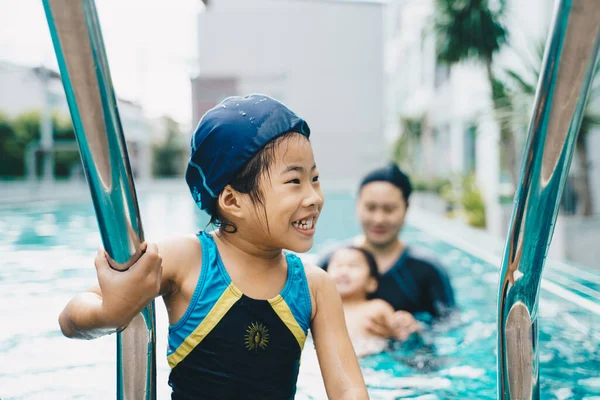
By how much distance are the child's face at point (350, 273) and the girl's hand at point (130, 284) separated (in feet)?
9.06

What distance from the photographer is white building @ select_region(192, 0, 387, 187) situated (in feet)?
111

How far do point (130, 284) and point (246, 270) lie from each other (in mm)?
622

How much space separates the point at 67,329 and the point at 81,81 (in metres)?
0.64

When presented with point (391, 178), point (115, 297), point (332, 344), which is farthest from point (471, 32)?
point (115, 297)

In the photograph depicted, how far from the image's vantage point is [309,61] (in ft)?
112

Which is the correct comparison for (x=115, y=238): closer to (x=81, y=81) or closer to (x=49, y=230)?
(x=81, y=81)

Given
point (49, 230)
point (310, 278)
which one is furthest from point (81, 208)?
point (310, 278)

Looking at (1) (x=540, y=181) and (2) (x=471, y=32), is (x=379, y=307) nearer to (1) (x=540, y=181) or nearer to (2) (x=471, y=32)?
(1) (x=540, y=181)

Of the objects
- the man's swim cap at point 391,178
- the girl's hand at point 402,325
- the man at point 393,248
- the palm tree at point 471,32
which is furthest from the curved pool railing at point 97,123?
the palm tree at point 471,32

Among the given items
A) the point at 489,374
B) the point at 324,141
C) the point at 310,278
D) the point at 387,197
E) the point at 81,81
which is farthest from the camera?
the point at 324,141

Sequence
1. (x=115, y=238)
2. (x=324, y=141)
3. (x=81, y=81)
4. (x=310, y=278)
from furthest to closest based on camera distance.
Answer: (x=324, y=141), (x=310, y=278), (x=115, y=238), (x=81, y=81)

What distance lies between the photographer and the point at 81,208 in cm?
1585

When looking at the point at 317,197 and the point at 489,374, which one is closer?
the point at 317,197

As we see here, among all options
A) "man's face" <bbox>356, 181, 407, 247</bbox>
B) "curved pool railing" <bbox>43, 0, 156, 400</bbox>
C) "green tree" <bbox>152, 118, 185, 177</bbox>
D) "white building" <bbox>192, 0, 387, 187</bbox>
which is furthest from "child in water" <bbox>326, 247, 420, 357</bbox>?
"white building" <bbox>192, 0, 387, 187</bbox>
